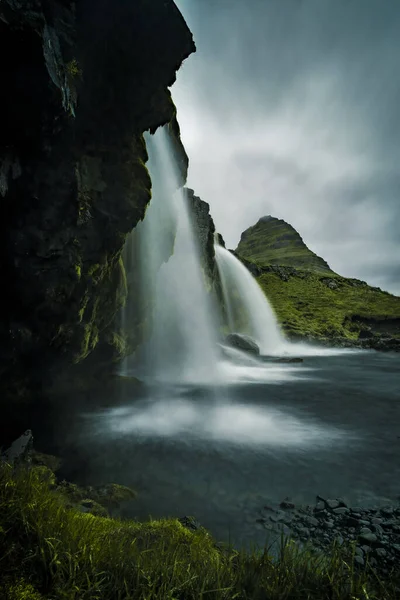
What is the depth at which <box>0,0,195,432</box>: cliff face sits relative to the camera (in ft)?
33.1

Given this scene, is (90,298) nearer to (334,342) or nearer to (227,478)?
(227,478)

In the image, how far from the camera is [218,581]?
327 cm

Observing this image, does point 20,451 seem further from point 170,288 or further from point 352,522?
point 170,288

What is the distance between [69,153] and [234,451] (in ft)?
Answer: 44.8

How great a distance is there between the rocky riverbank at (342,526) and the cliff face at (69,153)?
11778mm

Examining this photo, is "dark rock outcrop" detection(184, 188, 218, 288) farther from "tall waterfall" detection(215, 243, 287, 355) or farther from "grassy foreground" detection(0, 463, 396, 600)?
"grassy foreground" detection(0, 463, 396, 600)

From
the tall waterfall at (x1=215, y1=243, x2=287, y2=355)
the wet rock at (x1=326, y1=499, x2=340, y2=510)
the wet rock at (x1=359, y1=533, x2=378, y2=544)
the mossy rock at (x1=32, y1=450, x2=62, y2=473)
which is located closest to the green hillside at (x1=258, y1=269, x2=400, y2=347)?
the tall waterfall at (x1=215, y1=243, x2=287, y2=355)

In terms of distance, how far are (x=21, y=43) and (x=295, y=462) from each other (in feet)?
49.3

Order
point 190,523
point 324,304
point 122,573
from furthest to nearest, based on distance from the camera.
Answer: point 324,304
point 190,523
point 122,573

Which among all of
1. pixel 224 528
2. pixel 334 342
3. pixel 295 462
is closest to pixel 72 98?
pixel 224 528

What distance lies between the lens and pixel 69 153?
1328 centimetres

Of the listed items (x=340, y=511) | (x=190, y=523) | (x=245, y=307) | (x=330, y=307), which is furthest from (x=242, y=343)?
(x=330, y=307)

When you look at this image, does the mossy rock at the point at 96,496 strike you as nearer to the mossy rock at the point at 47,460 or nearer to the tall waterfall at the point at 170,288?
the mossy rock at the point at 47,460

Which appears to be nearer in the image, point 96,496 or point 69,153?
point 96,496
